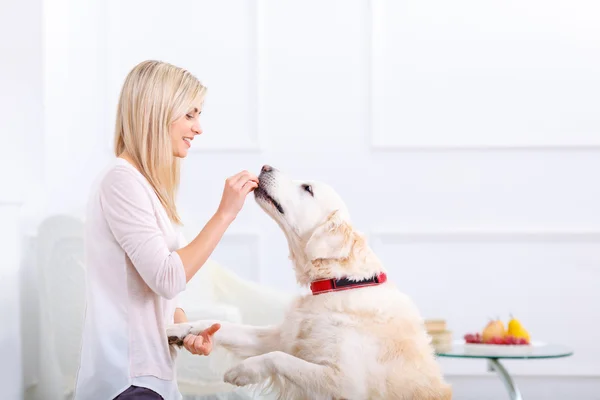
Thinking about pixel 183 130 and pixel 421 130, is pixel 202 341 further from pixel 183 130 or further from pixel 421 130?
pixel 421 130

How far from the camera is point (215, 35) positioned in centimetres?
395

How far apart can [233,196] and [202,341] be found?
30 centimetres

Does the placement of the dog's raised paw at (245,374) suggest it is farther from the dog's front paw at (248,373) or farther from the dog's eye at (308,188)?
the dog's eye at (308,188)

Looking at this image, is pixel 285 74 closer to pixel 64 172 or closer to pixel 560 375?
pixel 64 172

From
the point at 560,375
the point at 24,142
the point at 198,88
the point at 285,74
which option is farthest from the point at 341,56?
the point at 198,88

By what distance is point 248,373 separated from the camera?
1.68m

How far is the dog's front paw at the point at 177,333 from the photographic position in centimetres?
177

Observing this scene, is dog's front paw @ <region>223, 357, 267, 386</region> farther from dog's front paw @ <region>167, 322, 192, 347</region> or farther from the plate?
the plate

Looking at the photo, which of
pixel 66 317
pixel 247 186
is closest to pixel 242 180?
pixel 247 186

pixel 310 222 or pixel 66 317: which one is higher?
pixel 310 222

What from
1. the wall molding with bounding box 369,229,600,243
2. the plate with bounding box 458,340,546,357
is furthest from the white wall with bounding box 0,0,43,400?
the wall molding with bounding box 369,229,600,243

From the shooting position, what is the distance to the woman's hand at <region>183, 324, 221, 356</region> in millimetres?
1636

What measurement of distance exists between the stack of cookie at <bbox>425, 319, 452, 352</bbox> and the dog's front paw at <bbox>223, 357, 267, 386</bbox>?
3.99 ft

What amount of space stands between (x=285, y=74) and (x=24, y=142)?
1362 mm
